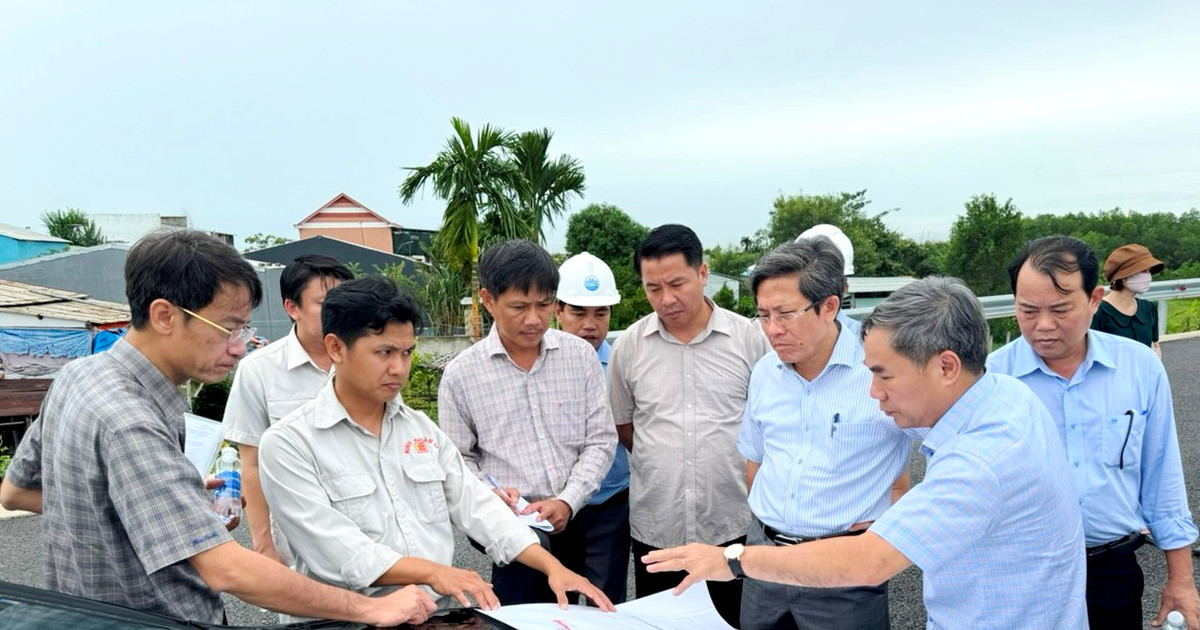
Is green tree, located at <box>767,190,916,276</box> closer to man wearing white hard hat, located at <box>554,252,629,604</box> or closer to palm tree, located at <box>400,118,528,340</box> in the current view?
palm tree, located at <box>400,118,528,340</box>

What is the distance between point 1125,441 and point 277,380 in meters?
2.79

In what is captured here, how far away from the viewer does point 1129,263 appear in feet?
15.3

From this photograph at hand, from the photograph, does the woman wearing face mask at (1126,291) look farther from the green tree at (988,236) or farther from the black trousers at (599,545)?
the green tree at (988,236)

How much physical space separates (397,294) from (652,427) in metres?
1.27

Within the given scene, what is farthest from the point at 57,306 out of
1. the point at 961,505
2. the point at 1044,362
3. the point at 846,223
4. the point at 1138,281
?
the point at 846,223

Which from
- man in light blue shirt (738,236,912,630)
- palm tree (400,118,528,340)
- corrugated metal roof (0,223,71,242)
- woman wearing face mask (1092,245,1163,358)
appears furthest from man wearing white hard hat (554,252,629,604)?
corrugated metal roof (0,223,71,242)

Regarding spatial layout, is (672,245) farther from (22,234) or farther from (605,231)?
(22,234)

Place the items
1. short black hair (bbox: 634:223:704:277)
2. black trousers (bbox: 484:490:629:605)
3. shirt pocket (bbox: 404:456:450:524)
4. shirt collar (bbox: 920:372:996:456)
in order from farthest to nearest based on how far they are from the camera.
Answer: black trousers (bbox: 484:490:629:605) → short black hair (bbox: 634:223:704:277) → shirt pocket (bbox: 404:456:450:524) → shirt collar (bbox: 920:372:996:456)

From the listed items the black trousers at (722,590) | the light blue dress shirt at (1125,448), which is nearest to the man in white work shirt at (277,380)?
the black trousers at (722,590)

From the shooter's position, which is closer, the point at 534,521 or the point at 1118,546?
the point at 1118,546

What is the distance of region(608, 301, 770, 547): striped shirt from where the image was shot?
118 inches

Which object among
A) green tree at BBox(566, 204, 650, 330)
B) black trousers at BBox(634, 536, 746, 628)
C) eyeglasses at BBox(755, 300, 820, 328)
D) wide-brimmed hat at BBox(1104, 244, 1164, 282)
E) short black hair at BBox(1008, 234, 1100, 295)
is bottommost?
black trousers at BBox(634, 536, 746, 628)

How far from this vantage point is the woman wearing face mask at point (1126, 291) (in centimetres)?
463

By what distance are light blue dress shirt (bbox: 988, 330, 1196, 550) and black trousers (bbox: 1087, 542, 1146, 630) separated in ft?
0.23
